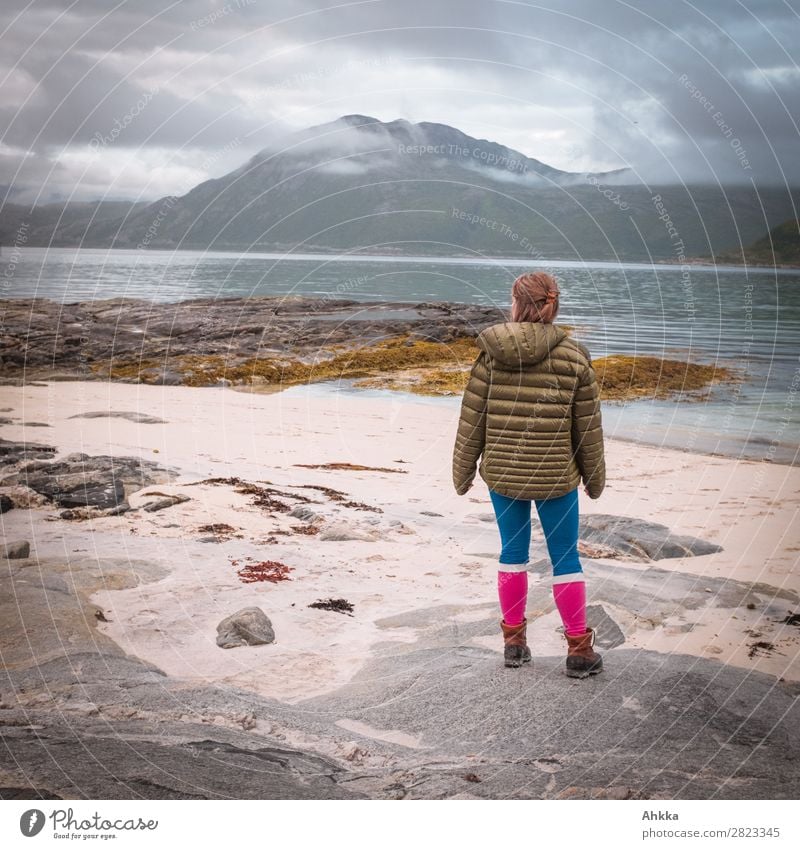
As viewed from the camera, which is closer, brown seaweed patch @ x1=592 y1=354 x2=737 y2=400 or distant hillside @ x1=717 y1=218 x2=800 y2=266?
distant hillside @ x1=717 y1=218 x2=800 y2=266

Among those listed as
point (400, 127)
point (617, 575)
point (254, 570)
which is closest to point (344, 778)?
point (254, 570)

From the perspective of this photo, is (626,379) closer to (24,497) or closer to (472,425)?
(24,497)

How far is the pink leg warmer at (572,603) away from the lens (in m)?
4.93

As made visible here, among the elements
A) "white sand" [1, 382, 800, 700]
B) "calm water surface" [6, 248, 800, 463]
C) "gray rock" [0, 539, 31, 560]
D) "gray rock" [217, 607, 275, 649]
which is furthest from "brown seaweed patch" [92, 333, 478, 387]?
"gray rock" [217, 607, 275, 649]

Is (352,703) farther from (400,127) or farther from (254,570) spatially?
(400,127)

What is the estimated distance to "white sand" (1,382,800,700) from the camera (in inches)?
213

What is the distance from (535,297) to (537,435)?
715mm

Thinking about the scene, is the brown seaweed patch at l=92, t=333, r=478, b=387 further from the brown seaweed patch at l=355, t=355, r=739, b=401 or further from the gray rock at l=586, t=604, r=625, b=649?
the gray rock at l=586, t=604, r=625, b=649

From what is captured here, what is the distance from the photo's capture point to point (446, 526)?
798cm

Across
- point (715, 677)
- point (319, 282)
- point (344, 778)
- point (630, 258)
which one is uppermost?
point (630, 258)

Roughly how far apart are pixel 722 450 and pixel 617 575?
688cm

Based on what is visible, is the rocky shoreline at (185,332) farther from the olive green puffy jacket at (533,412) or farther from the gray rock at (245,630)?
the olive green puffy jacket at (533,412)

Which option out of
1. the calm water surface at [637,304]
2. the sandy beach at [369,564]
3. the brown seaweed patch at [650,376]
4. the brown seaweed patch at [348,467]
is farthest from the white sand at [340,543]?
the brown seaweed patch at [650,376]

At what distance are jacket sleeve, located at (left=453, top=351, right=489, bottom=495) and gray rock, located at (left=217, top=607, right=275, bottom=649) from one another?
1.61m
